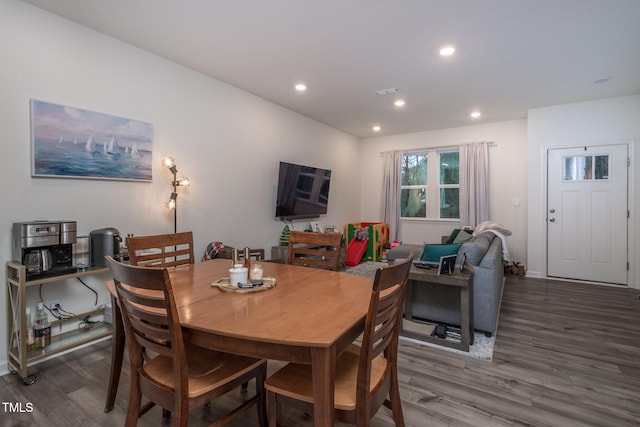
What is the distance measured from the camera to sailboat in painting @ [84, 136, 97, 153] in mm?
2646

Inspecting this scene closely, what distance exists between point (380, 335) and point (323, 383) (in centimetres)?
30

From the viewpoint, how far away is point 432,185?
20.9ft

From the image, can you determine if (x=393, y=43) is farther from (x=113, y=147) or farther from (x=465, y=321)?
(x=113, y=147)

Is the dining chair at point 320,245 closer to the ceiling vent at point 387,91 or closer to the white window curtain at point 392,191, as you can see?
the ceiling vent at point 387,91

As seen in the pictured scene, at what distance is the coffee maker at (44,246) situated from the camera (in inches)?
85.1

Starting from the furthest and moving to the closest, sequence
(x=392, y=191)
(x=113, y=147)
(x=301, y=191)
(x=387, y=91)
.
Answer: (x=392, y=191) → (x=301, y=191) → (x=387, y=91) → (x=113, y=147)

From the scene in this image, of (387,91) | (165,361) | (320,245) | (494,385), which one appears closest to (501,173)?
(387,91)

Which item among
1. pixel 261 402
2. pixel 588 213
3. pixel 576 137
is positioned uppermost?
pixel 576 137

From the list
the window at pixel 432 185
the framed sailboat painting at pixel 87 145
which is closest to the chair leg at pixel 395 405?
the framed sailboat painting at pixel 87 145

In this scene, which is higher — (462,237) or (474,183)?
(474,183)

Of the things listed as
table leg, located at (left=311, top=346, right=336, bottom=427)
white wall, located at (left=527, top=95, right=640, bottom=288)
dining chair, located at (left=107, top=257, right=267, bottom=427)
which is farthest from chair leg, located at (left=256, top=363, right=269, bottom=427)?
white wall, located at (left=527, top=95, right=640, bottom=288)

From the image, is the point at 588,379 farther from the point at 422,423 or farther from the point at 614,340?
the point at 422,423

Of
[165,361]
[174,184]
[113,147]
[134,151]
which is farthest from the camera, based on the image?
[174,184]

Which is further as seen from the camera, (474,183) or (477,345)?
(474,183)
